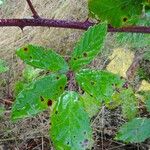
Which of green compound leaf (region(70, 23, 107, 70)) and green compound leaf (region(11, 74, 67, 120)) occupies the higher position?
green compound leaf (region(70, 23, 107, 70))

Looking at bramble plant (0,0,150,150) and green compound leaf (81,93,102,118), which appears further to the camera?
green compound leaf (81,93,102,118)

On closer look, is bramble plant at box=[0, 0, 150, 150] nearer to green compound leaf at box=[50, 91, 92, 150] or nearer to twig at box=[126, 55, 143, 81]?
green compound leaf at box=[50, 91, 92, 150]

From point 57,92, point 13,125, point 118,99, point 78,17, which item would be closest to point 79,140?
point 57,92

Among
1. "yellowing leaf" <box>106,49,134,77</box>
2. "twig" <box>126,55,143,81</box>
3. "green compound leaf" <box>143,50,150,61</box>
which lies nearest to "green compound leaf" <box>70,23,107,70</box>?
"yellowing leaf" <box>106,49,134,77</box>

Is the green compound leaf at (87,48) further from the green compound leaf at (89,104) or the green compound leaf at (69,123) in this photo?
the green compound leaf at (89,104)

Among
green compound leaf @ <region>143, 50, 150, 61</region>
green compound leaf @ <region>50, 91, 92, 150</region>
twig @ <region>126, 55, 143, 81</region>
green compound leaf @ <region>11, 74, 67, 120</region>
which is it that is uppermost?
green compound leaf @ <region>11, 74, 67, 120</region>

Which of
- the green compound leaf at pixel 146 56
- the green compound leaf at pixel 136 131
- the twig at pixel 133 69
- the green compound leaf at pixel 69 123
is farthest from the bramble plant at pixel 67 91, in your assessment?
the green compound leaf at pixel 146 56

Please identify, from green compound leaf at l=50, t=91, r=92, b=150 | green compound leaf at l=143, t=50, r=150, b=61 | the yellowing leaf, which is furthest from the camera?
green compound leaf at l=143, t=50, r=150, b=61
